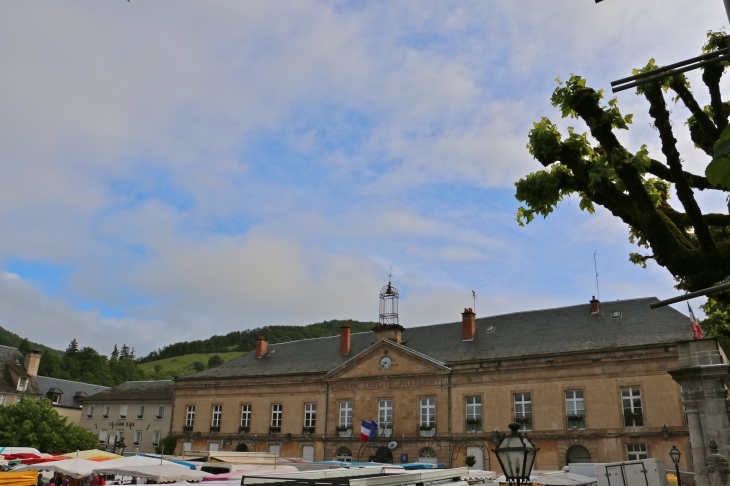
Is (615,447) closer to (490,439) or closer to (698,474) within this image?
(490,439)

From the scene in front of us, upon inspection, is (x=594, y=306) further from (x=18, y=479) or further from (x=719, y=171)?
(x=719, y=171)

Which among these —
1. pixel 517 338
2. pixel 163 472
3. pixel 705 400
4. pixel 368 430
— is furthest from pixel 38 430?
pixel 705 400

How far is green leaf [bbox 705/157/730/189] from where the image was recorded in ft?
11.1

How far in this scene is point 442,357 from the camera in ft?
125

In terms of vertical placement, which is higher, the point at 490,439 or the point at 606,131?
the point at 606,131

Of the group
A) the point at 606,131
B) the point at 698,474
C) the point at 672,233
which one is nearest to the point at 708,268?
the point at 672,233

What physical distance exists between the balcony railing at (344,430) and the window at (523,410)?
434 inches

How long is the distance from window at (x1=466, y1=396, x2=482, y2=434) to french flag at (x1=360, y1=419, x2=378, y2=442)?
5.69 metres

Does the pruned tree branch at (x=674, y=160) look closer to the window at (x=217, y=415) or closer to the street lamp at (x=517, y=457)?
the street lamp at (x=517, y=457)

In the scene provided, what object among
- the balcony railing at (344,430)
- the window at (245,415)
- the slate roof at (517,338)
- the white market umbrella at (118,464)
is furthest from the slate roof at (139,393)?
the white market umbrella at (118,464)

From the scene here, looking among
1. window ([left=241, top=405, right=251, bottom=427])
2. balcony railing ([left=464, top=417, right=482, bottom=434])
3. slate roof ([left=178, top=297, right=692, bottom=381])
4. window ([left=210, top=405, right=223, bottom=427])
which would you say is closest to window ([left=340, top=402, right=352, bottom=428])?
slate roof ([left=178, top=297, right=692, bottom=381])

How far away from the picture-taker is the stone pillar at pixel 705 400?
719 inches

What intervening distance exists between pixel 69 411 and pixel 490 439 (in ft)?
151

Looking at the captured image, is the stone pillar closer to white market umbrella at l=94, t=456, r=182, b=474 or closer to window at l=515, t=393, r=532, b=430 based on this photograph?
window at l=515, t=393, r=532, b=430
